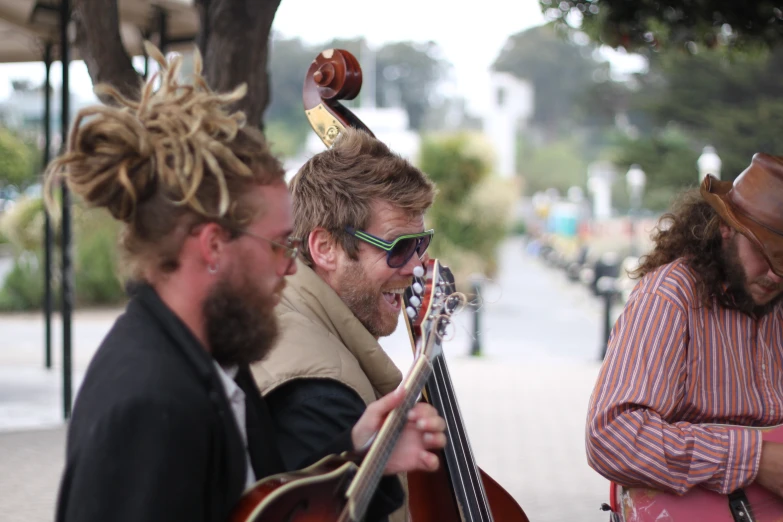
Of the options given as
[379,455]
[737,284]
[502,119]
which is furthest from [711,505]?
[502,119]

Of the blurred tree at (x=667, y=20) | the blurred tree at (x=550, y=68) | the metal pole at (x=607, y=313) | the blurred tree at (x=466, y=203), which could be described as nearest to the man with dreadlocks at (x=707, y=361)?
the blurred tree at (x=667, y=20)

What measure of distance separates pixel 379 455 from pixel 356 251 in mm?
802

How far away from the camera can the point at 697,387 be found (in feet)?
8.11

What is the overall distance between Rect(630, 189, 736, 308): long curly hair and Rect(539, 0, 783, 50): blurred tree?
128 inches

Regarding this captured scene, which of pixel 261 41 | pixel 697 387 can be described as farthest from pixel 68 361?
pixel 697 387

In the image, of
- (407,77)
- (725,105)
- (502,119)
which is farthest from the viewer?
(407,77)

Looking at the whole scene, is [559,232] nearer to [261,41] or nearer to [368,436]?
[261,41]

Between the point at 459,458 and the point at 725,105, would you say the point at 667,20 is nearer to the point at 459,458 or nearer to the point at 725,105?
the point at 459,458

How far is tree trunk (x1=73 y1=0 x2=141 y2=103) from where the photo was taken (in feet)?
14.4

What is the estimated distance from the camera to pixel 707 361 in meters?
2.48

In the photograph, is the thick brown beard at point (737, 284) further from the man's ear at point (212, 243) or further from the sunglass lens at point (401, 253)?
the man's ear at point (212, 243)

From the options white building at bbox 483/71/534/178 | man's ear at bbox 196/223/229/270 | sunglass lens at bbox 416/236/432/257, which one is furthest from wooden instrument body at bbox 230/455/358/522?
white building at bbox 483/71/534/178

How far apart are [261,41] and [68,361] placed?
3.31 metres

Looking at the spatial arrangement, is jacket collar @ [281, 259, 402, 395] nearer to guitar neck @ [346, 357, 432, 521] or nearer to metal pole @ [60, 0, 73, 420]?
guitar neck @ [346, 357, 432, 521]
